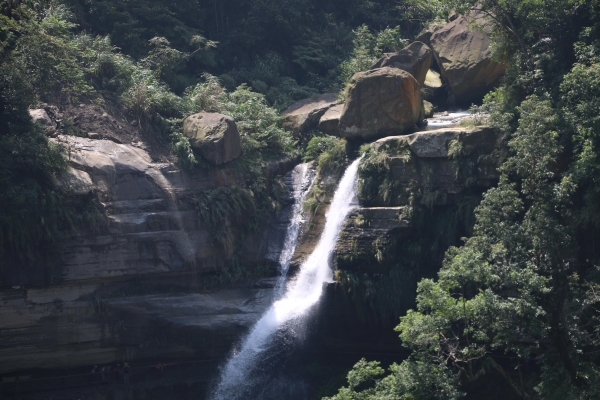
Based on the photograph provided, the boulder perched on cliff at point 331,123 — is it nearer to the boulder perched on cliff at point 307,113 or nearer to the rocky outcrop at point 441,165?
the boulder perched on cliff at point 307,113

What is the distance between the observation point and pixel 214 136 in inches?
979

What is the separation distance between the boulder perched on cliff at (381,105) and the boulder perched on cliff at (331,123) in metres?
1.51

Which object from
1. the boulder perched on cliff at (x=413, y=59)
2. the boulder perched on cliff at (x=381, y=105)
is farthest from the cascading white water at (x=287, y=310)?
the boulder perched on cliff at (x=413, y=59)

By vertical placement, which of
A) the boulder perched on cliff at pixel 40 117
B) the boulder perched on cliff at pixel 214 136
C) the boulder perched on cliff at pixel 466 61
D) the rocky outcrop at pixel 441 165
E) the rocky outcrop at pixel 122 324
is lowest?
the rocky outcrop at pixel 122 324

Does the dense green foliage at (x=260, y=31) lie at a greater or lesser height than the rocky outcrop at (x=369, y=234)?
greater

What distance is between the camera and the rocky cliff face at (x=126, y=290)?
21953mm

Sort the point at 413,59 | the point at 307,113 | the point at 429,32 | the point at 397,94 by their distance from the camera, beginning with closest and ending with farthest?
1. the point at 397,94
2. the point at 413,59
3. the point at 307,113
4. the point at 429,32

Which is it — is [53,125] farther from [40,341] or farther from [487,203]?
[487,203]

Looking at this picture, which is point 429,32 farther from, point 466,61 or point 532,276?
point 532,276

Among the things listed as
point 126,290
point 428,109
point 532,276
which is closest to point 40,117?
point 126,290

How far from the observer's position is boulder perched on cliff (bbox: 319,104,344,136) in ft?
89.0

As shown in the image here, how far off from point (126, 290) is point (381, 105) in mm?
11561

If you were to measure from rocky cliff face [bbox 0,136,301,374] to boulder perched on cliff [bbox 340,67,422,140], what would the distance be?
20.5 ft

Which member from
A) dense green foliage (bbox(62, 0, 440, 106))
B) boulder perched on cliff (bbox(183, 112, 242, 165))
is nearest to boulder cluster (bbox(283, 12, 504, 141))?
dense green foliage (bbox(62, 0, 440, 106))
